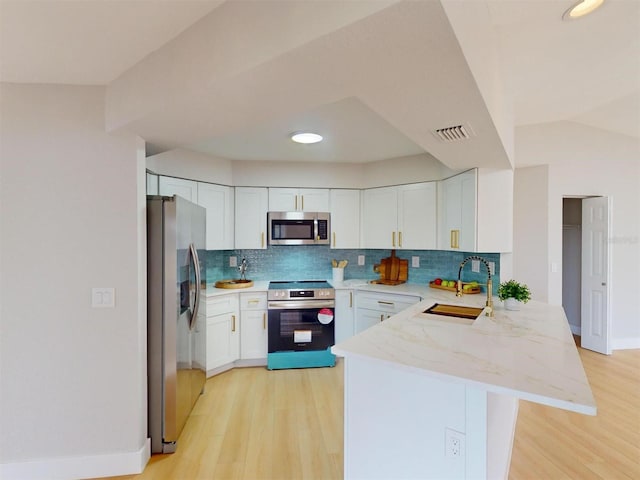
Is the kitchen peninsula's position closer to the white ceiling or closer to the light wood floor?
the light wood floor

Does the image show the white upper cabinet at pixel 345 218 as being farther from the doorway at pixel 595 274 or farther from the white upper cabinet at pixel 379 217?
the doorway at pixel 595 274

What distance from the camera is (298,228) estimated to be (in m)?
3.97

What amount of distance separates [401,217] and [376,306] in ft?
3.50

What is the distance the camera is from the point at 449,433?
135 cm

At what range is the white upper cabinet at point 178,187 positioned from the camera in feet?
10.1

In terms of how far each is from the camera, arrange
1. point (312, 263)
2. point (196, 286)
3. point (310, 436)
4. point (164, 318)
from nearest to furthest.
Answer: point (164, 318), point (310, 436), point (196, 286), point (312, 263)

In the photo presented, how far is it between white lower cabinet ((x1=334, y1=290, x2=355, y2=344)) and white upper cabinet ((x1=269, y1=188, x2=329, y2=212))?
1.06 m

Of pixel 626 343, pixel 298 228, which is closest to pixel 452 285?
pixel 298 228

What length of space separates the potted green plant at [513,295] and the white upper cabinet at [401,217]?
1161mm

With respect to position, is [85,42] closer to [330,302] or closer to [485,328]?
[485,328]

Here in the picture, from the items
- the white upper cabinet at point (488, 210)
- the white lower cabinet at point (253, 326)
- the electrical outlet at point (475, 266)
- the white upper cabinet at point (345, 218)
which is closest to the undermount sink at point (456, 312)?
the white upper cabinet at point (488, 210)

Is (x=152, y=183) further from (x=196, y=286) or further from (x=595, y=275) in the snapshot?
(x=595, y=275)

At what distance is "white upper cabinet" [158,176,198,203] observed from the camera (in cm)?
308

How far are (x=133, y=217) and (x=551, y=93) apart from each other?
3.35 meters
